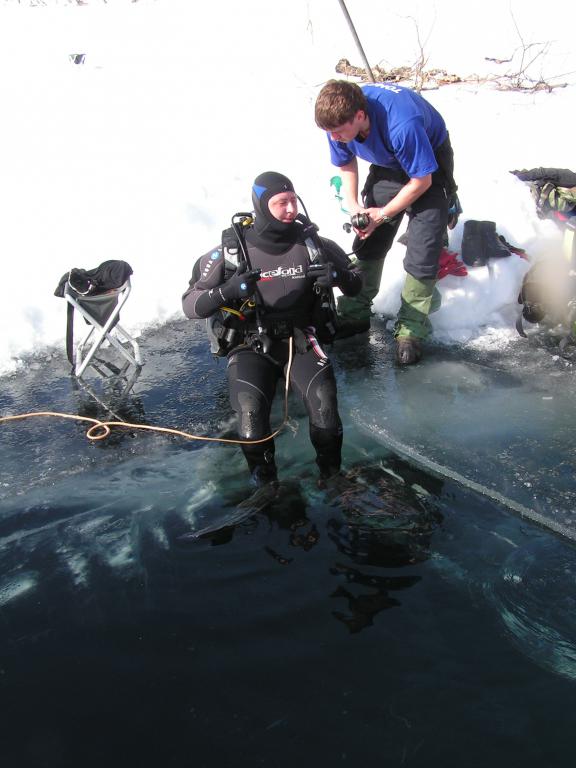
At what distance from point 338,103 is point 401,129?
53cm

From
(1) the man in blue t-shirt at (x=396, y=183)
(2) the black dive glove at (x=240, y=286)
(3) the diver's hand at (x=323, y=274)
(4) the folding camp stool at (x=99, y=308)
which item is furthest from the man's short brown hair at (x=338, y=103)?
(4) the folding camp stool at (x=99, y=308)

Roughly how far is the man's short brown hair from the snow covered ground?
216 centimetres

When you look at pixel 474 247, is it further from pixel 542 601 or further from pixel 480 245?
pixel 542 601

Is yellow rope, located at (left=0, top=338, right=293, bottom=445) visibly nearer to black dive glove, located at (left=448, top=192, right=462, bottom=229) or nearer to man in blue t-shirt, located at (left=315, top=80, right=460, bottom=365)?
man in blue t-shirt, located at (left=315, top=80, right=460, bottom=365)

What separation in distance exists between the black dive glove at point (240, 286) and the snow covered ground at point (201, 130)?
2.46 m

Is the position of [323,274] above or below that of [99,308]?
above

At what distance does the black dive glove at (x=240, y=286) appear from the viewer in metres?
3.84

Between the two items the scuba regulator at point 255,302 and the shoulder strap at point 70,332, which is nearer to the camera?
the scuba regulator at point 255,302

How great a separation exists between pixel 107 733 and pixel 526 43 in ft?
34.8

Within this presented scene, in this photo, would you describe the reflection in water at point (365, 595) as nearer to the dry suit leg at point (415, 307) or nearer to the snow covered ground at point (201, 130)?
the dry suit leg at point (415, 307)

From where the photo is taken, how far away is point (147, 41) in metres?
9.67

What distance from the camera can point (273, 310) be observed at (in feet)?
13.6

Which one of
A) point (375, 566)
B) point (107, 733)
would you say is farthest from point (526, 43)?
point (107, 733)

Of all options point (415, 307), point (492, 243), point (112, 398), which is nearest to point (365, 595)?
point (112, 398)
